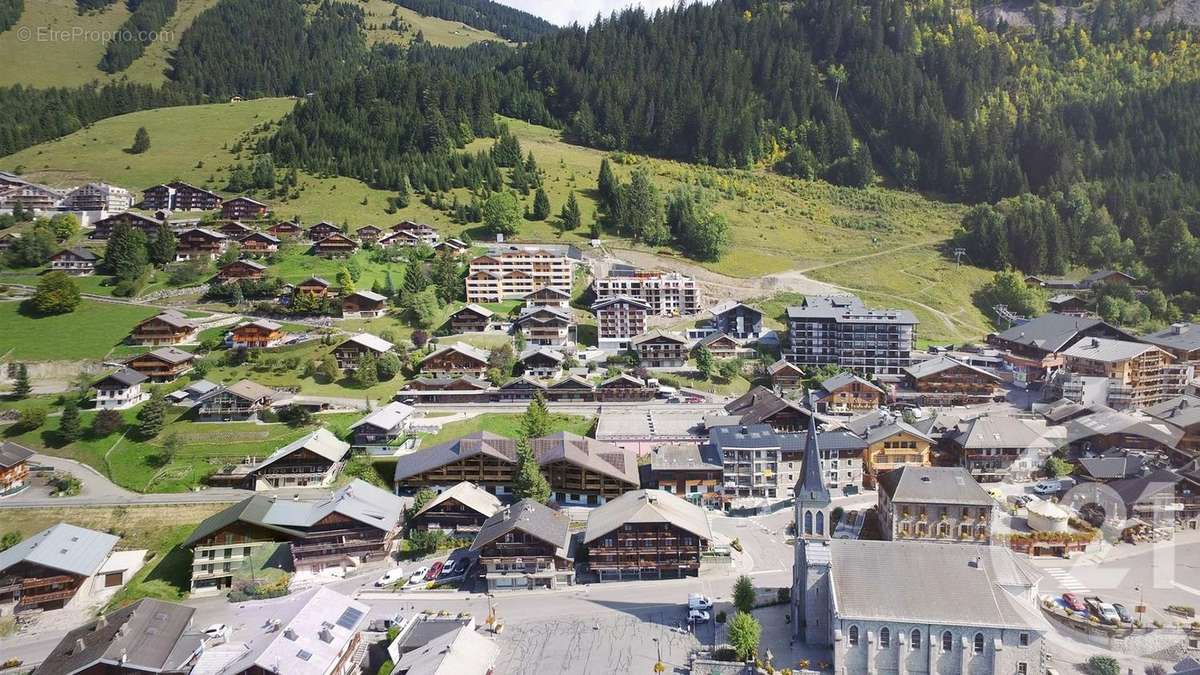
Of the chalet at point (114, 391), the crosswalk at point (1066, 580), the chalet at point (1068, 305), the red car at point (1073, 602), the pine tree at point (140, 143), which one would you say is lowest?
the crosswalk at point (1066, 580)

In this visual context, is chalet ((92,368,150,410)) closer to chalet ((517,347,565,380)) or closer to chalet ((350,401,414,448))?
chalet ((350,401,414,448))

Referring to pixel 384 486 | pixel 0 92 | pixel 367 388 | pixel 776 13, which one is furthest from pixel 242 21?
pixel 384 486

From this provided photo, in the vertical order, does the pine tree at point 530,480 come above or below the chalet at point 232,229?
below

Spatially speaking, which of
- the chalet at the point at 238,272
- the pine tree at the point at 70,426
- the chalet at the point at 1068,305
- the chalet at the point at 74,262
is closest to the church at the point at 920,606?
the pine tree at the point at 70,426

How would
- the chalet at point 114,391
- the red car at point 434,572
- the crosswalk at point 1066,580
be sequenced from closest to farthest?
the crosswalk at point 1066,580, the red car at point 434,572, the chalet at point 114,391

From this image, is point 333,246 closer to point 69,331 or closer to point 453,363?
point 69,331

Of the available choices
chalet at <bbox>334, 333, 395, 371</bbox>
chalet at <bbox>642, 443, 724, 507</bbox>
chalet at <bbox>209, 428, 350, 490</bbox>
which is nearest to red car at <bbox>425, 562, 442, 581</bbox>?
chalet at <bbox>209, 428, 350, 490</bbox>

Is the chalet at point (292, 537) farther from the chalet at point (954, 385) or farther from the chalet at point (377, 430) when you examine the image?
the chalet at point (954, 385)
